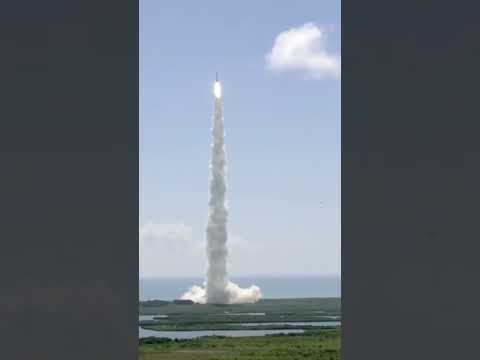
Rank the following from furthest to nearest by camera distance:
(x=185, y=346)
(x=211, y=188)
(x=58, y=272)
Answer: (x=185, y=346)
(x=211, y=188)
(x=58, y=272)

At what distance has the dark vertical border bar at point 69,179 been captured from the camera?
274 cm

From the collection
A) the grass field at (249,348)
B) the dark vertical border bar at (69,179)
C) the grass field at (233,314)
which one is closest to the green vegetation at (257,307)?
the grass field at (233,314)

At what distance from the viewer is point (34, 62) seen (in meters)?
2.80

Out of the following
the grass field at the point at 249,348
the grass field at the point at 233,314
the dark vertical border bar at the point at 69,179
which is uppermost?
the dark vertical border bar at the point at 69,179

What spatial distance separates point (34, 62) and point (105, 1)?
0.36m

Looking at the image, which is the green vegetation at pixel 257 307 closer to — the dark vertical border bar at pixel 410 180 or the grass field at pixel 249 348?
the grass field at pixel 249 348

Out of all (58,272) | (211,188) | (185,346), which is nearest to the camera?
(58,272)

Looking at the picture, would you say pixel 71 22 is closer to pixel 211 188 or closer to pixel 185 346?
pixel 211 188

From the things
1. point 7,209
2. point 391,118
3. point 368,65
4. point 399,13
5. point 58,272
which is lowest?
point 58,272

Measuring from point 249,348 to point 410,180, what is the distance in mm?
26606

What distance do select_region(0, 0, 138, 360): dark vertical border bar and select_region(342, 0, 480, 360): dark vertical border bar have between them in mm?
845

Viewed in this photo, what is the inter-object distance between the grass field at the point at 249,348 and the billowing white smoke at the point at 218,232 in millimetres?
3291

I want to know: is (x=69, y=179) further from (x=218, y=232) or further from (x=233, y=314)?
(x=233, y=314)

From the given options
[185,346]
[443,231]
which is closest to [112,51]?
[443,231]
